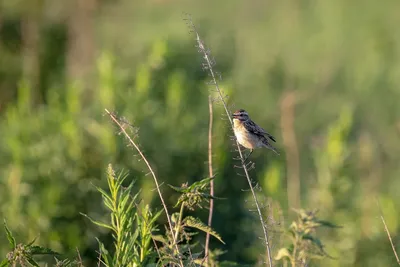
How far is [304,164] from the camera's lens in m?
20.0

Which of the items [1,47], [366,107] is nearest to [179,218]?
[366,107]

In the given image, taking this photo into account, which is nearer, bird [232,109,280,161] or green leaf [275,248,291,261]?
green leaf [275,248,291,261]

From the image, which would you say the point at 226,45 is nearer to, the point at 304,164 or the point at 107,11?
the point at 304,164

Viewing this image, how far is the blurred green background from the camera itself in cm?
1224

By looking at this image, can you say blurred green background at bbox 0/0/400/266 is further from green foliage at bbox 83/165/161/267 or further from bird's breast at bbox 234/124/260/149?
green foliage at bbox 83/165/161/267

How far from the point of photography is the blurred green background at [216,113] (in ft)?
40.2

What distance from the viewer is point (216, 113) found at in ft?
45.8

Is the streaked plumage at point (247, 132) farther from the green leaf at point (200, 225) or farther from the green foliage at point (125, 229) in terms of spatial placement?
the green leaf at point (200, 225)

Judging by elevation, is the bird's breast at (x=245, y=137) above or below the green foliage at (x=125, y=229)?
below

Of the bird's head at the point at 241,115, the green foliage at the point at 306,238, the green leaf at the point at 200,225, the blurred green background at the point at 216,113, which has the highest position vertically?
the green leaf at the point at 200,225

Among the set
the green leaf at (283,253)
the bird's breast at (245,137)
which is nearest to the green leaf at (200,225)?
the green leaf at (283,253)

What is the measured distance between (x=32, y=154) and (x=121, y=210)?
28.2 feet

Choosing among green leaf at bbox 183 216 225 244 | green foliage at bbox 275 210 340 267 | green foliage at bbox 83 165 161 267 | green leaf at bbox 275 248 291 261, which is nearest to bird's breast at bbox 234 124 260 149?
green foliage at bbox 275 210 340 267

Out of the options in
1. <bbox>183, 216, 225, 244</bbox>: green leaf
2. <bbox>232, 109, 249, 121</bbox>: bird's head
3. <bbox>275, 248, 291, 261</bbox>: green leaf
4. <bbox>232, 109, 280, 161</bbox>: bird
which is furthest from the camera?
<bbox>232, 109, 280, 161</bbox>: bird
